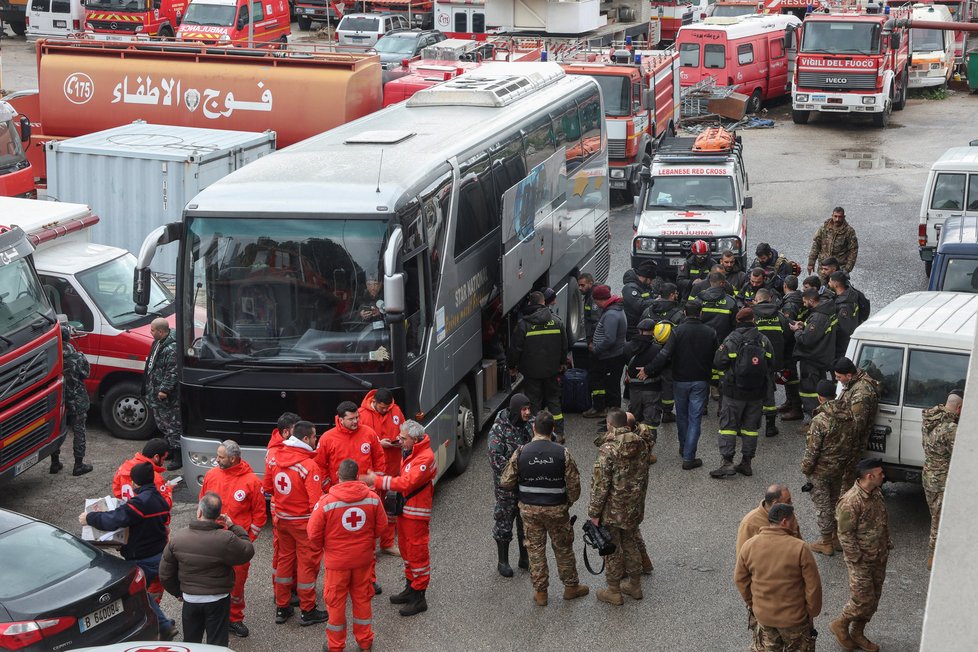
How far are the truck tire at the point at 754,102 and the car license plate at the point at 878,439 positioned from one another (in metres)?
25.3

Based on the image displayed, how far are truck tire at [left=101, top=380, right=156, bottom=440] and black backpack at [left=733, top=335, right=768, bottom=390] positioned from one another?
6.30 metres

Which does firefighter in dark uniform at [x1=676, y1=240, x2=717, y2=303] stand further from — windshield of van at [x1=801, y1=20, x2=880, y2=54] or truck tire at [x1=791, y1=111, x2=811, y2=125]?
truck tire at [x1=791, y1=111, x2=811, y2=125]

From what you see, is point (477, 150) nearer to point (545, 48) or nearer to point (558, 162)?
point (558, 162)

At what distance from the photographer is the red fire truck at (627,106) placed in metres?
24.6

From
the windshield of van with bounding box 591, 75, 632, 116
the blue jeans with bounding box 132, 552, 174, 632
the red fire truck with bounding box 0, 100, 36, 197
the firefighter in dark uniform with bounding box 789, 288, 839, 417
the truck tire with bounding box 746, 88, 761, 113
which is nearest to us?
the blue jeans with bounding box 132, 552, 174, 632

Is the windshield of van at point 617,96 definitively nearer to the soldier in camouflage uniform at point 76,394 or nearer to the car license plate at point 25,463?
the soldier in camouflage uniform at point 76,394

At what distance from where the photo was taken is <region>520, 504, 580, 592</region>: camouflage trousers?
9.62m

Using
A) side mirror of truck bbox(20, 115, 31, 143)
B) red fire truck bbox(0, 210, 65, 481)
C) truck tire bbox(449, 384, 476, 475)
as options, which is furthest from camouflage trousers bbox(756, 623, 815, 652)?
side mirror of truck bbox(20, 115, 31, 143)

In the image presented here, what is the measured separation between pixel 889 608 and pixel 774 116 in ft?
90.8

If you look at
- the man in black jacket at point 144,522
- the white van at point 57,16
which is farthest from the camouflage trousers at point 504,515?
the white van at point 57,16

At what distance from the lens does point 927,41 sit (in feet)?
126

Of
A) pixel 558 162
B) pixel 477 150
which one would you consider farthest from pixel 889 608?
pixel 558 162

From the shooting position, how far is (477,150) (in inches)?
525

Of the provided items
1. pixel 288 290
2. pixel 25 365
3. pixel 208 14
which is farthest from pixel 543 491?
pixel 208 14
